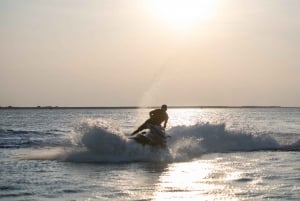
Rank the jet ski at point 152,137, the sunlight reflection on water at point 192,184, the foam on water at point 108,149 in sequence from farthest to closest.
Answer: the jet ski at point 152,137 < the foam on water at point 108,149 < the sunlight reflection on water at point 192,184

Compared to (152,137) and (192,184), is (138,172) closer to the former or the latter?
(192,184)

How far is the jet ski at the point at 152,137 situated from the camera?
74.4ft

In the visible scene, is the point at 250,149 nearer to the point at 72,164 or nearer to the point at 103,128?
the point at 103,128

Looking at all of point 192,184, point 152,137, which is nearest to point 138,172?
point 192,184

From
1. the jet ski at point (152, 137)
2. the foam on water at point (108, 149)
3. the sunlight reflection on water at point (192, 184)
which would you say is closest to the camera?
the sunlight reflection on water at point (192, 184)

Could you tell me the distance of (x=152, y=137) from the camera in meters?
22.7

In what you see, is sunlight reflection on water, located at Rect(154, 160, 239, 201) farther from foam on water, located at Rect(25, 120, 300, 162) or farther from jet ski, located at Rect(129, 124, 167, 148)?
jet ski, located at Rect(129, 124, 167, 148)

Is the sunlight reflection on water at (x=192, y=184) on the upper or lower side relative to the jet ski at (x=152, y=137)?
lower

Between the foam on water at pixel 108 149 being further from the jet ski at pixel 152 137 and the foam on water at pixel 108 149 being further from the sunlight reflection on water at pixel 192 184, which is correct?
the sunlight reflection on water at pixel 192 184

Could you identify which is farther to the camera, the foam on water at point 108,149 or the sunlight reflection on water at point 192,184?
the foam on water at point 108,149

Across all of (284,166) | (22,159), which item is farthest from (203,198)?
(22,159)

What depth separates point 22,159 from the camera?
22000 millimetres

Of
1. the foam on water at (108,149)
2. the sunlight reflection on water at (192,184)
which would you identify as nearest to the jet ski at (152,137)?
the foam on water at (108,149)

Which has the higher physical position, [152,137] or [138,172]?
[152,137]
